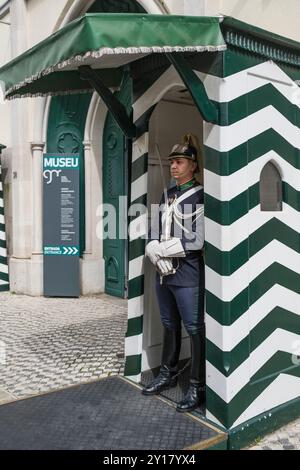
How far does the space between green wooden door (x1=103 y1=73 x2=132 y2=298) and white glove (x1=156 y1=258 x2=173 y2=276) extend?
4559mm

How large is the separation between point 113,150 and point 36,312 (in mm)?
3068

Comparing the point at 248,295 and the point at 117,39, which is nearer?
the point at 117,39

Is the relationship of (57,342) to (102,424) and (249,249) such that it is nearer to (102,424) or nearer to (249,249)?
(102,424)

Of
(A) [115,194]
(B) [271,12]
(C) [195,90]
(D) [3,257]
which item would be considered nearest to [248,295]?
(C) [195,90]

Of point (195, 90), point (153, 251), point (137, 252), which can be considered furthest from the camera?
point (137, 252)

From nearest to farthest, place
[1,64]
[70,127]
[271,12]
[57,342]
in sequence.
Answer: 1. [57,342]
2. [271,12]
3. [70,127]
4. [1,64]

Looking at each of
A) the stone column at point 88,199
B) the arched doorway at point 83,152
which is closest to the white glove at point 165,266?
the arched doorway at point 83,152

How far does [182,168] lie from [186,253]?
64cm

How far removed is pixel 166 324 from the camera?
12.3 ft

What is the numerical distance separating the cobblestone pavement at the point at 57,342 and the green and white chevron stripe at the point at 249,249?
152cm

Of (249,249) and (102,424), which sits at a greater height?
(249,249)

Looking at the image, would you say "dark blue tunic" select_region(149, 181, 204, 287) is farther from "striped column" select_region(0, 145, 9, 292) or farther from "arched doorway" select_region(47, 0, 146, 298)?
"striped column" select_region(0, 145, 9, 292)

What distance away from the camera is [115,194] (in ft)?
27.4

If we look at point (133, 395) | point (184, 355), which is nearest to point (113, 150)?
point (184, 355)
